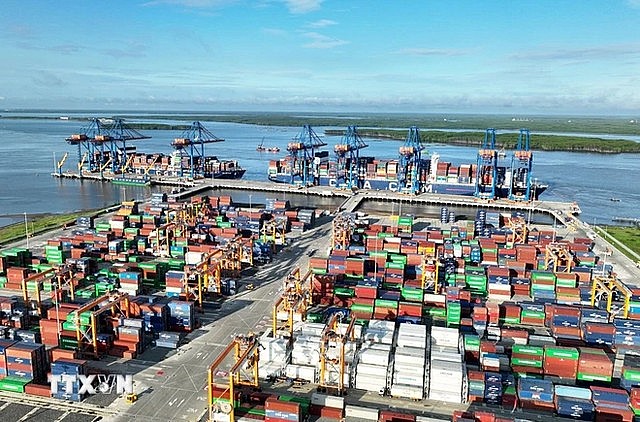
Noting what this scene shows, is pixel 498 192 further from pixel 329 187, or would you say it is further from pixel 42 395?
pixel 42 395

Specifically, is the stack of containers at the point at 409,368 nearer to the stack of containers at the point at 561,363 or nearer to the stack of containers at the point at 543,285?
the stack of containers at the point at 561,363

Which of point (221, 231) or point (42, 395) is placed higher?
point (221, 231)

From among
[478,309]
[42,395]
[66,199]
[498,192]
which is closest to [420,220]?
[498,192]

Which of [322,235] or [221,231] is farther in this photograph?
[322,235]

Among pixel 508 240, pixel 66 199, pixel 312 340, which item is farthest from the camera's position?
pixel 66 199

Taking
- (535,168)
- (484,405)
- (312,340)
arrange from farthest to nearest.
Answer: (535,168)
(312,340)
(484,405)

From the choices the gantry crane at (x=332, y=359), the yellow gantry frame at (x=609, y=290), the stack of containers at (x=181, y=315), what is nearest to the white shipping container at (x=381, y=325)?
the gantry crane at (x=332, y=359)

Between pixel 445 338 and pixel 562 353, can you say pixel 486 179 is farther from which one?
pixel 562 353

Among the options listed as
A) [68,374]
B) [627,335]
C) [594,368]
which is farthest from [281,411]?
[627,335]
